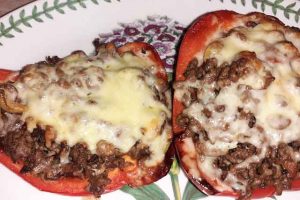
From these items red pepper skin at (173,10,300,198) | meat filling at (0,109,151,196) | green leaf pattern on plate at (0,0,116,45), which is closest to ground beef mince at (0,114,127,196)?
meat filling at (0,109,151,196)

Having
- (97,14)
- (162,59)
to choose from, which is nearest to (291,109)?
(162,59)

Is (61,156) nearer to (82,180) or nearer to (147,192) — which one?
(82,180)

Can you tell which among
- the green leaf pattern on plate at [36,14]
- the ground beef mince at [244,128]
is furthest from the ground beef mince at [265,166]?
the green leaf pattern on plate at [36,14]

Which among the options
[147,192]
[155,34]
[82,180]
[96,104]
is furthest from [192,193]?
[155,34]

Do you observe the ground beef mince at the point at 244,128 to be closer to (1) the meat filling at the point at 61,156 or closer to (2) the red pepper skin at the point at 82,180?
(2) the red pepper skin at the point at 82,180

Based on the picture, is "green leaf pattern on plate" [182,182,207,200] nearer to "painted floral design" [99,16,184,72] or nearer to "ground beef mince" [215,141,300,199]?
"ground beef mince" [215,141,300,199]

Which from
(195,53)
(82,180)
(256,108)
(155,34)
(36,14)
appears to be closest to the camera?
(256,108)
